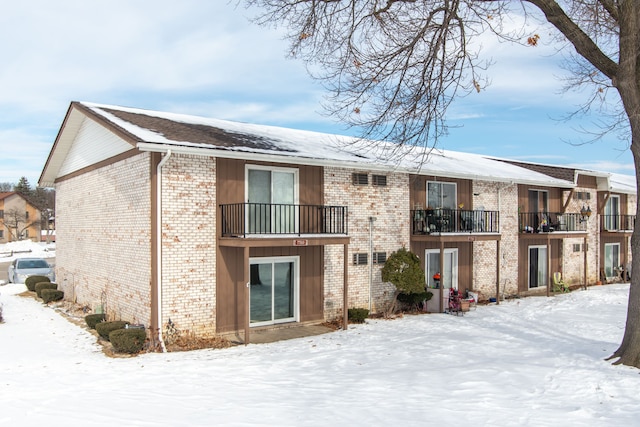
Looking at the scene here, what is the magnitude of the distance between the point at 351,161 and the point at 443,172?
163 inches

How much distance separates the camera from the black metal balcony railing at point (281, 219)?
13.3 metres

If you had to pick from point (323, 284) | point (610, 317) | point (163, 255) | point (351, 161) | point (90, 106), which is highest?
point (90, 106)

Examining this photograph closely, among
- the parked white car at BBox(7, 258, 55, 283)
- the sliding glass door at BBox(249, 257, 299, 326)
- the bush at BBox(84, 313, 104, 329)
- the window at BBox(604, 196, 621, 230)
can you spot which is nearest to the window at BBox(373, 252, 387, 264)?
the sliding glass door at BBox(249, 257, 299, 326)

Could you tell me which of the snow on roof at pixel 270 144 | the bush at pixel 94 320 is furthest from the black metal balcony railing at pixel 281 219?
the bush at pixel 94 320

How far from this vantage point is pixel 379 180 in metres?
17.0

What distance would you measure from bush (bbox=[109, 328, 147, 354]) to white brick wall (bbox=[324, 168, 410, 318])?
5.69 meters

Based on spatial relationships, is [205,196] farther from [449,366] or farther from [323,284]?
[449,366]

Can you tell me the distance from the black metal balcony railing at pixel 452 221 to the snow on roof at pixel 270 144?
1.35 metres

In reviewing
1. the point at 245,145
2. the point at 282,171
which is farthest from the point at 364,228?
the point at 245,145

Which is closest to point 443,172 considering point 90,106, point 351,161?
point 351,161

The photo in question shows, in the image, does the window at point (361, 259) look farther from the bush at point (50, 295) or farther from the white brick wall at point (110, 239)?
the bush at point (50, 295)

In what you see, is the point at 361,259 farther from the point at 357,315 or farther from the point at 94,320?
the point at 94,320

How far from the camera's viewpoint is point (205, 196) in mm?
13156

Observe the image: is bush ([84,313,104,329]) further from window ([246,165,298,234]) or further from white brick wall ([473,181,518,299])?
white brick wall ([473,181,518,299])
